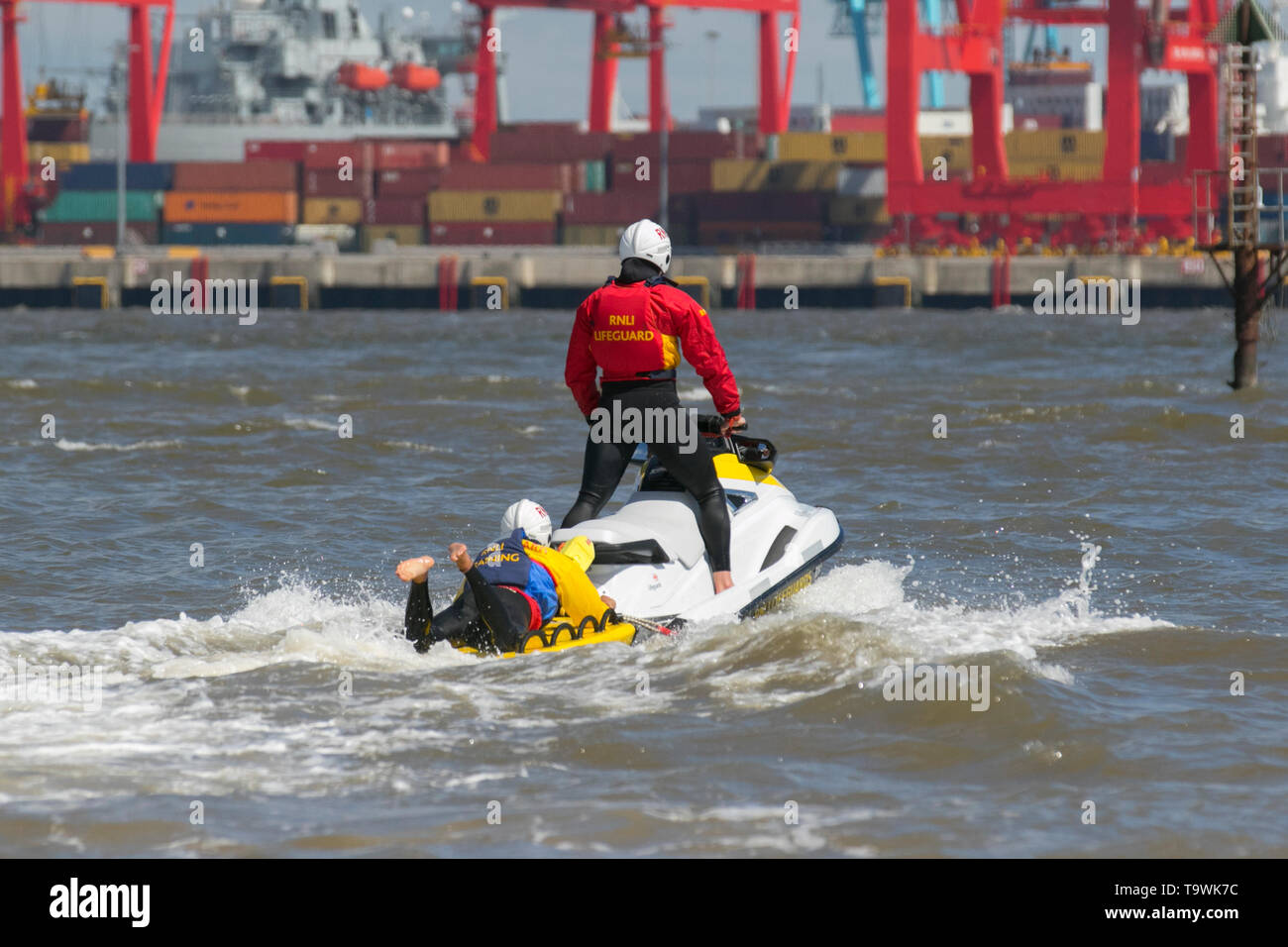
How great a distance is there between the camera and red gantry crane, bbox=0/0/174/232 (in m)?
76.4

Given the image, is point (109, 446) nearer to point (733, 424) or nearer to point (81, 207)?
point (733, 424)

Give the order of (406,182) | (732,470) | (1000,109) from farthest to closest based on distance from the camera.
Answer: (406,182), (1000,109), (732,470)

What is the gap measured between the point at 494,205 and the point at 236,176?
43.9 feet

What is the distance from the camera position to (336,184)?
80.1m

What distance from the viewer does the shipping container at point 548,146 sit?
253 feet

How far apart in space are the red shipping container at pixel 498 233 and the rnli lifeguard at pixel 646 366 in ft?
222

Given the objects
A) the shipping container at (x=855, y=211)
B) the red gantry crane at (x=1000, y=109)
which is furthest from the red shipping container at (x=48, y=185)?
the red gantry crane at (x=1000, y=109)

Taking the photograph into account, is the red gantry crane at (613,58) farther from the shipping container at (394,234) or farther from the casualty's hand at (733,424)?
the casualty's hand at (733,424)

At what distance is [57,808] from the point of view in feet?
20.2

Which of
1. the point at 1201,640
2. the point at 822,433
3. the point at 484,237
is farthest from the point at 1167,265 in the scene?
the point at 1201,640

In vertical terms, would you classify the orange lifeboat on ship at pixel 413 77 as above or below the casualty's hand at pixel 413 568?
above

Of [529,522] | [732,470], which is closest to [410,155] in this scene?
[732,470]

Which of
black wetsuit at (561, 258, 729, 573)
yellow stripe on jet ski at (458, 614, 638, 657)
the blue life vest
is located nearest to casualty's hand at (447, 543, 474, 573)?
the blue life vest
